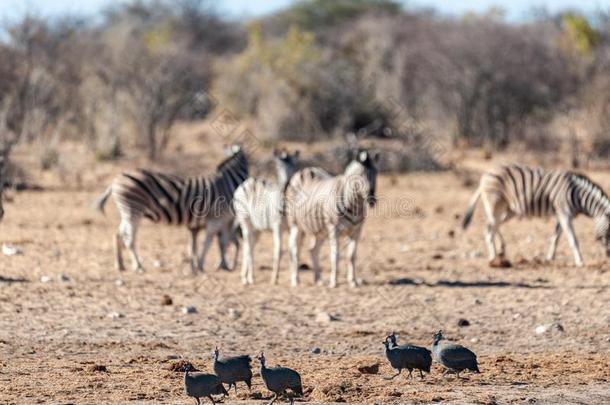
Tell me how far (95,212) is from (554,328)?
9.37 meters

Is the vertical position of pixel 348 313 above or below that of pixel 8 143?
below

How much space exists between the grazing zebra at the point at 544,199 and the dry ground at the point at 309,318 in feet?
1.25

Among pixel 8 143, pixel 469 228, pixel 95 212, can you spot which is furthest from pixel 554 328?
pixel 8 143

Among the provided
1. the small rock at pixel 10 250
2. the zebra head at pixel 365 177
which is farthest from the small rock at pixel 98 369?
the small rock at pixel 10 250

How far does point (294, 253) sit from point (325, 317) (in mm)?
1850

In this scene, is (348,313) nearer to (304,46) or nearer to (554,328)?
(554,328)

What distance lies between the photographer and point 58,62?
30.6 m

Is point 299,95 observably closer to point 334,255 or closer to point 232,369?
point 334,255

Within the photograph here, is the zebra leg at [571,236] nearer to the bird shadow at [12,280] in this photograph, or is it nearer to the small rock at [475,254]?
the small rock at [475,254]

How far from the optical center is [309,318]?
1111 centimetres

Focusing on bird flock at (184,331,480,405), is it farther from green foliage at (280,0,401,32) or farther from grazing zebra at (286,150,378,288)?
green foliage at (280,0,401,32)

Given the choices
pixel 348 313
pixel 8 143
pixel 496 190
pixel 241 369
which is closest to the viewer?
pixel 241 369

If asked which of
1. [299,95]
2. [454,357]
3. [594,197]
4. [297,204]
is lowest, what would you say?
[454,357]

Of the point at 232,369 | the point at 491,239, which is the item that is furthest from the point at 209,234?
the point at 232,369
